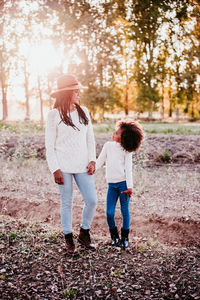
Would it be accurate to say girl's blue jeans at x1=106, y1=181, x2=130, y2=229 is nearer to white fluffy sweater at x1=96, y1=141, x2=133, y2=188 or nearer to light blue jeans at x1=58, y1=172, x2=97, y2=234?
white fluffy sweater at x1=96, y1=141, x2=133, y2=188

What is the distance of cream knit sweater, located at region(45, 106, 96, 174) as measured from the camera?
11.7 feet

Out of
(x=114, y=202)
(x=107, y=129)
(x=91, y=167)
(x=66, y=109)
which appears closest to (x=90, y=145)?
(x=91, y=167)

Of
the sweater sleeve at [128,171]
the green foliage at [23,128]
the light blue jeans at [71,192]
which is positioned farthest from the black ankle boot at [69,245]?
the green foliage at [23,128]

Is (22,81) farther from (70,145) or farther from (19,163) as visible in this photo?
(70,145)

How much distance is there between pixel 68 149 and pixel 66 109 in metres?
0.46

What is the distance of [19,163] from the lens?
31.6 feet

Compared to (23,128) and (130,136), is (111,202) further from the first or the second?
(23,128)

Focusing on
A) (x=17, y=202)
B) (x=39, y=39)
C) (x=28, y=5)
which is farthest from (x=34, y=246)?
(x=39, y=39)

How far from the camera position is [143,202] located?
5984mm

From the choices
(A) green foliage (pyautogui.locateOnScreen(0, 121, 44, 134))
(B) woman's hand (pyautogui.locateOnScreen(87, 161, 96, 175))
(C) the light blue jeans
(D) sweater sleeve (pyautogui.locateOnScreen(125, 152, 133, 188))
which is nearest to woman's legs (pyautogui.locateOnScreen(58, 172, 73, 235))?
(C) the light blue jeans

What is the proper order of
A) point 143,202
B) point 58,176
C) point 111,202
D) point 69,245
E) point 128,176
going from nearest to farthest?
point 58,176, point 69,245, point 128,176, point 111,202, point 143,202

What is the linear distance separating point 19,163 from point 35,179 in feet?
6.61

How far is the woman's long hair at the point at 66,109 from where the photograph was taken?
3588 mm

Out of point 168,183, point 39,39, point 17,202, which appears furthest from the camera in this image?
point 39,39
